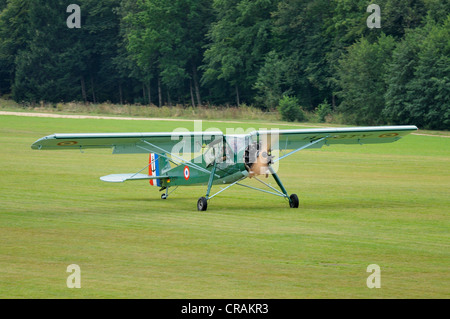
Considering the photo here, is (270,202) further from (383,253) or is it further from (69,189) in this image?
(383,253)

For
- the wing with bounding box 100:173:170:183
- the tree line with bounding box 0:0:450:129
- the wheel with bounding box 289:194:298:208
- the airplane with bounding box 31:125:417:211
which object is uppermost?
the tree line with bounding box 0:0:450:129

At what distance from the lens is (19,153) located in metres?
32.7

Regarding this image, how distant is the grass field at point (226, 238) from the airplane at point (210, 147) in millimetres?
674

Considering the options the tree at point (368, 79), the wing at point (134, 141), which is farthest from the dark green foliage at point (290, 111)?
the wing at point (134, 141)

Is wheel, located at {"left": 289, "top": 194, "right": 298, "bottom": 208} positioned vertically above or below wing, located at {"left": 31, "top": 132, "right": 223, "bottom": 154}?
below

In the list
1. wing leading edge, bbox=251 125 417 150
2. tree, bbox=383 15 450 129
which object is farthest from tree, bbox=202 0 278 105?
wing leading edge, bbox=251 125 417 150

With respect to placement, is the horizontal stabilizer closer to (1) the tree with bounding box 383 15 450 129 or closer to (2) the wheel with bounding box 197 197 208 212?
(2) the wheel with bounding box 197 197 208 212

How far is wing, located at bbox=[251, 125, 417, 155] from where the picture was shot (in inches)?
693

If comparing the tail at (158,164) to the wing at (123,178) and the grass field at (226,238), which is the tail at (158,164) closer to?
the wing at (123,178)

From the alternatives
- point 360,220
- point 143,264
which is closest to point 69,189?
point 360,220

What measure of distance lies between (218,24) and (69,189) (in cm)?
6313

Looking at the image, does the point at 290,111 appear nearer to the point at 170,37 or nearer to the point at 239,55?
the point at 239,55

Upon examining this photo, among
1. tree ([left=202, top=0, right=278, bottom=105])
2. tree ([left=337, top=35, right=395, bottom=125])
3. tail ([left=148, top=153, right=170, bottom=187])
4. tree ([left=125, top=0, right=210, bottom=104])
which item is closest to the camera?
tail ([left=148, top=153, right=170, bottom=187])

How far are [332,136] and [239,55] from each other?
2490 inches
